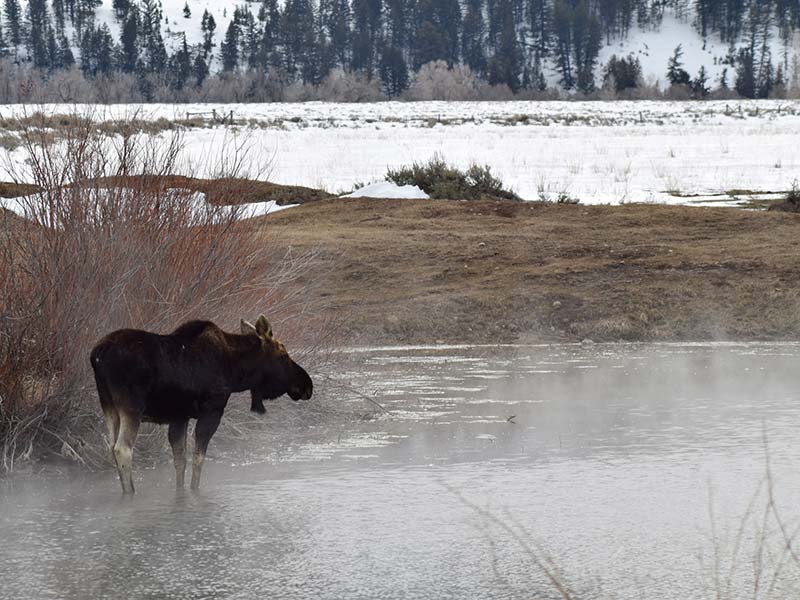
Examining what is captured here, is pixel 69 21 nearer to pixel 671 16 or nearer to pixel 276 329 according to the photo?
pixel 671 16

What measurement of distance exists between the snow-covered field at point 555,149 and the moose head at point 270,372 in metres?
2.55

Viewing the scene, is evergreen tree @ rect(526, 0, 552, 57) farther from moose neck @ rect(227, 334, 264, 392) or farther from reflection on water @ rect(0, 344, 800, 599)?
moose neck @ rect(227, 334, 264, 392)

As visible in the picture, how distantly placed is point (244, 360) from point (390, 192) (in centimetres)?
1875

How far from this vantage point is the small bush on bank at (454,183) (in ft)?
86.8

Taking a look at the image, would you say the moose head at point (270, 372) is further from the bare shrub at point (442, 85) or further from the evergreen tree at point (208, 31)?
the evergreen tree at point (208, 31)

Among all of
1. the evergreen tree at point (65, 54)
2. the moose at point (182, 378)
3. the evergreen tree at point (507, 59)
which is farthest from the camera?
the evergreen tree at point (65, 54)

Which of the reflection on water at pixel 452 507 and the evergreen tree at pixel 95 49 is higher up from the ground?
the evergreen tree at pixel 95 49

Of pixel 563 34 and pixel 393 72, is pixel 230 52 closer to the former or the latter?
pixel 393 72

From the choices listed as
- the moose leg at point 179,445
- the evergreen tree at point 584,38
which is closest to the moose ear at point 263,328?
the moose leg at point 179,445

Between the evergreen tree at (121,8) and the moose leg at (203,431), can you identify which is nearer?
the moose leg at (203,431)

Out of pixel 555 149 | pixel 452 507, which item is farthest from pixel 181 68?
pixel 452 507

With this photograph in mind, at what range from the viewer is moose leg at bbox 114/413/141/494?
734cm

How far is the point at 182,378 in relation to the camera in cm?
748

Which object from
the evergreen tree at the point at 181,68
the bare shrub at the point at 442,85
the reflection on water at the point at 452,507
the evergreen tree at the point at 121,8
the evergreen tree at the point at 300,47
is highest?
the evergreen tree at the point at 121,8
